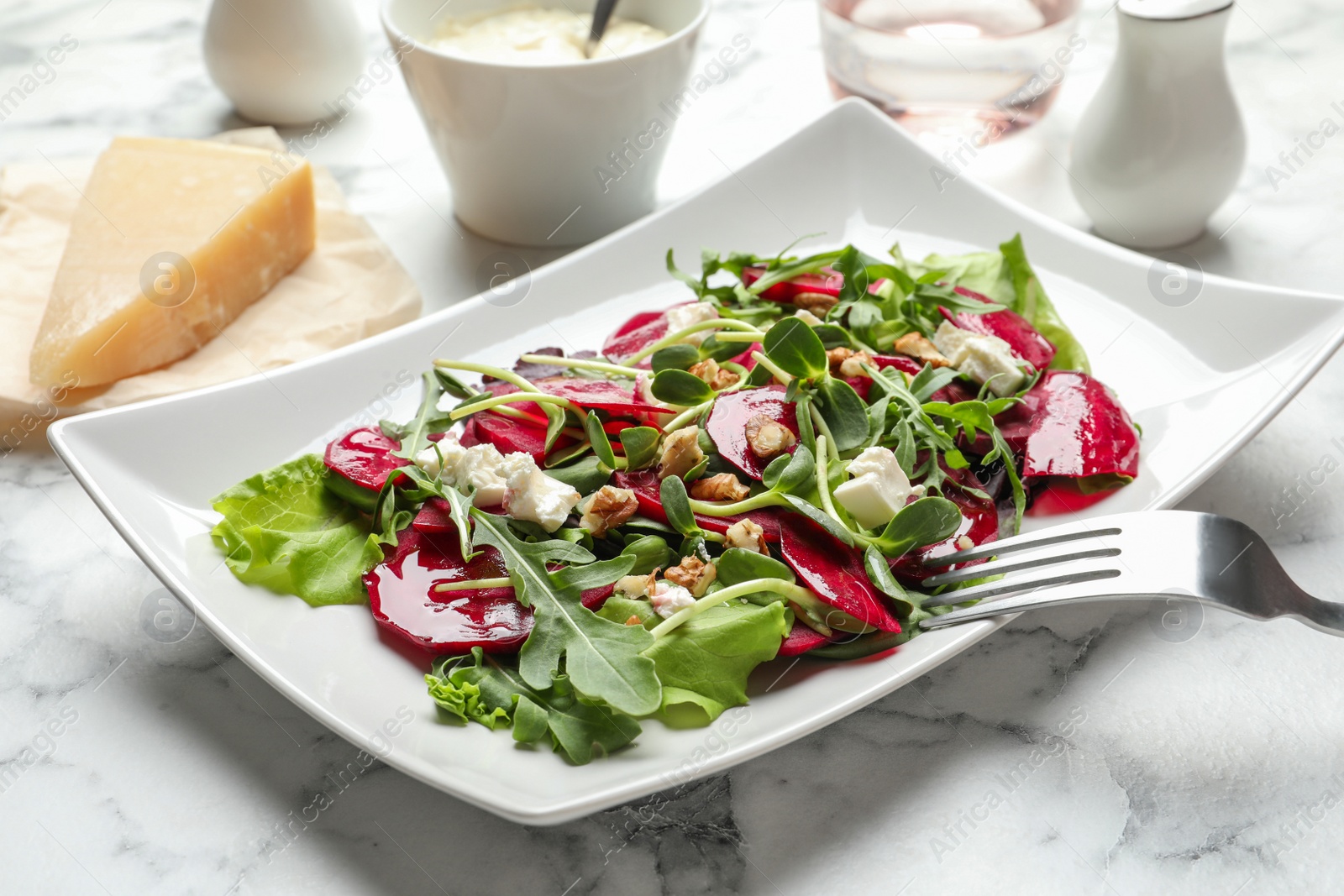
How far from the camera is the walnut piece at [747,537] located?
1.13 meters

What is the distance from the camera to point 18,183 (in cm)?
201

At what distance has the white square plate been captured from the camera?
976 millimetres

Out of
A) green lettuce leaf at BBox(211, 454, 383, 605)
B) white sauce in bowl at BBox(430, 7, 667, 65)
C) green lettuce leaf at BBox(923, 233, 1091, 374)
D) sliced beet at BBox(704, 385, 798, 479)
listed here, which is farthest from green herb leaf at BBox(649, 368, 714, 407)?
white sauce in bowl at BBox(430, 7, 667, 65)

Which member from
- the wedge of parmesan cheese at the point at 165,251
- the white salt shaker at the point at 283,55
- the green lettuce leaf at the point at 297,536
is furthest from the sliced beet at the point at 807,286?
the white salt shaker at the point at 283,55

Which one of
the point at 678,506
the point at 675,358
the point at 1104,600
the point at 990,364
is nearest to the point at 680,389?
the point at 675,358

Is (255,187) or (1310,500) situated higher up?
(255,187)

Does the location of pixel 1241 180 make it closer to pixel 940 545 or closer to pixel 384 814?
pixel 940 545

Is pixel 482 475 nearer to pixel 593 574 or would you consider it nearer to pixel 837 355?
pixel 593 574

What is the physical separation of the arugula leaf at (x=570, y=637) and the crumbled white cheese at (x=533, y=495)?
2cm

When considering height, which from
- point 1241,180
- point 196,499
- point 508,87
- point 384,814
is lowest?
point 1241,180

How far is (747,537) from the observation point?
3.72 ft

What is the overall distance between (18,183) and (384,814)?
5.10 feet

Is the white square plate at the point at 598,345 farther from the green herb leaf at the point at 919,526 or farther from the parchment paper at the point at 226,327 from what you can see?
the parchment paper at the point at 226,327

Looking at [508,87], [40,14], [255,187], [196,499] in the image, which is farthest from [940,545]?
[40,14]
